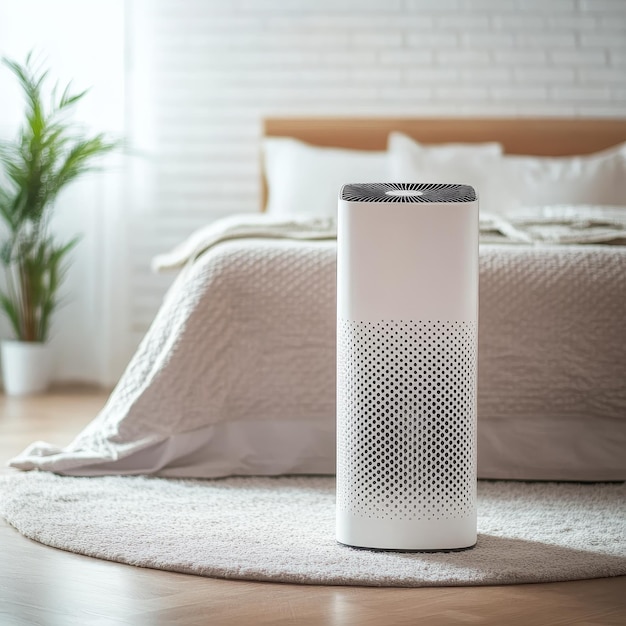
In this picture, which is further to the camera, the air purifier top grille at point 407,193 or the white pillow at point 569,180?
the white pillow at point 569,180

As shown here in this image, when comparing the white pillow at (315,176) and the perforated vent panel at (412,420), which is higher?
the white pillow at (315,176)

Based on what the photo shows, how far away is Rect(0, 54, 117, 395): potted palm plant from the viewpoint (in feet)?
14.0

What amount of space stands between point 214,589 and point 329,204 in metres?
2.55

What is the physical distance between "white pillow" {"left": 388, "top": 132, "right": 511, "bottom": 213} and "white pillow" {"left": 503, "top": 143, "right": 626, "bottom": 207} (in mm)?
62

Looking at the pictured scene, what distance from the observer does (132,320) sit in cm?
486

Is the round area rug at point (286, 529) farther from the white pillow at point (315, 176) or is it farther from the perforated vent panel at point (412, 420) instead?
the white pillow at point (315, 176)

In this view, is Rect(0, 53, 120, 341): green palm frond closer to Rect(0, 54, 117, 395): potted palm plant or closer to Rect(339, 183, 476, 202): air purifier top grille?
Rect(0, 54, 117, 395): potted palm plant

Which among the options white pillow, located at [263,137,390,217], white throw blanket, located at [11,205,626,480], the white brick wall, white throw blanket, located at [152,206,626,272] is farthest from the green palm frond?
white throw blanket, located at [11,205,626,480]

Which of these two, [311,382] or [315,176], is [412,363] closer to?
[311,382]

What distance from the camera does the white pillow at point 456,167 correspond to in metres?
4.20

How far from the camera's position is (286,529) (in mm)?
2242

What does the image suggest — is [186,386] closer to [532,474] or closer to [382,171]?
[532,474]

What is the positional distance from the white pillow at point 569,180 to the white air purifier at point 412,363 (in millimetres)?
2186

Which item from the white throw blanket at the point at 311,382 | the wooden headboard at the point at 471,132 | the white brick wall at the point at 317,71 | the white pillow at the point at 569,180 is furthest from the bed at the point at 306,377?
the white brick wall at the point at 317,71
